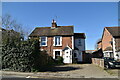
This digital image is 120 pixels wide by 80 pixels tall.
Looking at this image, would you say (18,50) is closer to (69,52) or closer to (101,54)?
(69,52)

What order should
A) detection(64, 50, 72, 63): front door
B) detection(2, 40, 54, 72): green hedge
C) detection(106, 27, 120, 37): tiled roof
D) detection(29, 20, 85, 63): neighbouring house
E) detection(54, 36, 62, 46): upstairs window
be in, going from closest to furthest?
detection(2, 40, 54, 72): green hedge, detection(64, 50, 72, 63): front door, detection(29, 20, 85, 63): neighbouring house, detection(54, 36, 62, 46): upstairs window, detection(106, 27, 120, 37): tiled roof

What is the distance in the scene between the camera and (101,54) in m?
35.6

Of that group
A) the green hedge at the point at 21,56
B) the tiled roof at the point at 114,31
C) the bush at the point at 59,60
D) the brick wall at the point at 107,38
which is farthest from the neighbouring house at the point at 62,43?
the green hedge at the point at 21,56

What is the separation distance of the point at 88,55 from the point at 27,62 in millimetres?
21461

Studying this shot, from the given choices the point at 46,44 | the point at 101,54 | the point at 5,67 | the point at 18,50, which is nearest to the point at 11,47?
the point at 18,50

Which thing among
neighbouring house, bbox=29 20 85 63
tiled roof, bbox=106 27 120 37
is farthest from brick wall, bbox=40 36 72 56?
tiled roof, bbox=106 27 120 37

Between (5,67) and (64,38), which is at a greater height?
(64,38)

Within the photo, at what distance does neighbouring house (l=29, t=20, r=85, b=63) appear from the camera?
80.7ft

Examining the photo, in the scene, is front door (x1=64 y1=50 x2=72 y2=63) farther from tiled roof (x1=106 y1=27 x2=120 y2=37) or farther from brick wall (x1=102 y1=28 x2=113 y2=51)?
brick wall (x1=102 y1=28 x2=113 y2=51)

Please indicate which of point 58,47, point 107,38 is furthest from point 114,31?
point 58,47

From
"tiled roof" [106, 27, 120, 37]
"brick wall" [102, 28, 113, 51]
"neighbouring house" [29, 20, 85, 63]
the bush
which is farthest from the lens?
"brick wall" [102, 28, 113, 51]

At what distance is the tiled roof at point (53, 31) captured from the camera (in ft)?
84.5

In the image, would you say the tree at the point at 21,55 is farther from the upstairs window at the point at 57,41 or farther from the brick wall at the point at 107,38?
the brick wall at the point at 107,38

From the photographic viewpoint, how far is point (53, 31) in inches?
1053
